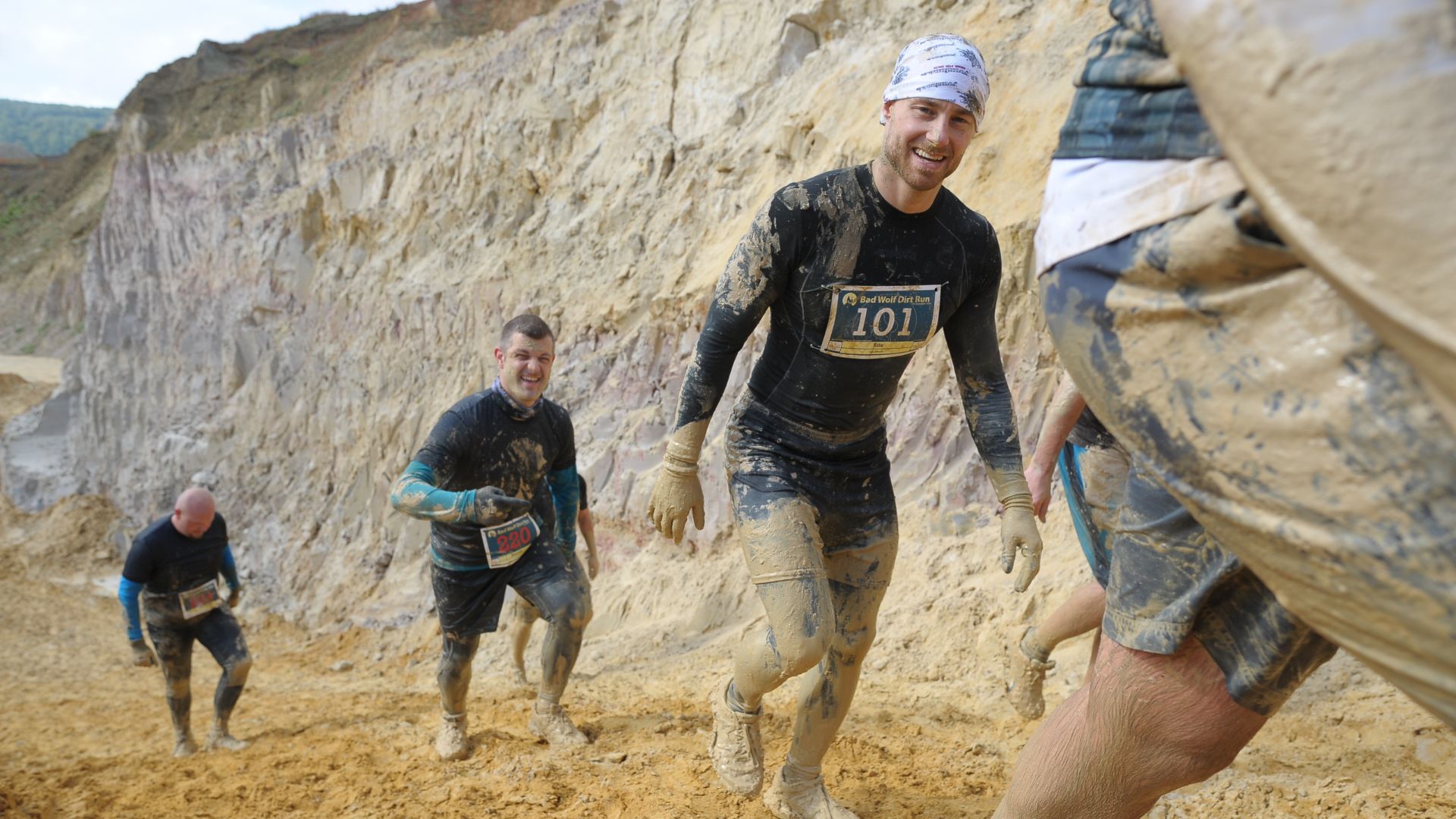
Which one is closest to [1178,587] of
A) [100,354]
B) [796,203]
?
[796,203]

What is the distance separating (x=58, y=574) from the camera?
50.3ft

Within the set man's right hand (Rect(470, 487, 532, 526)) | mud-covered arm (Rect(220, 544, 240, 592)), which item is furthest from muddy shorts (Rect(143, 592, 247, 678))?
man's right hand (Rect(470, 487, 532, 526))

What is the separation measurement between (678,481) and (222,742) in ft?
18.6

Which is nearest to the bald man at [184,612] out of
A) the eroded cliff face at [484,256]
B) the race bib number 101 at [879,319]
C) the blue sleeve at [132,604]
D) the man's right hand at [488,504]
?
the blue sleeve at [132,604]

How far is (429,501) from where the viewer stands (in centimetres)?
489

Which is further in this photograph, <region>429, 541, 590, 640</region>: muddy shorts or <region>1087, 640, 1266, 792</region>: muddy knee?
<region>429, 541, 590, 640</region>: muddy shorts

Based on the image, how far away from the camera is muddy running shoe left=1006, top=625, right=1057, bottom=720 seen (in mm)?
4691

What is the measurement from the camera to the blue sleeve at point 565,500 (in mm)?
6203

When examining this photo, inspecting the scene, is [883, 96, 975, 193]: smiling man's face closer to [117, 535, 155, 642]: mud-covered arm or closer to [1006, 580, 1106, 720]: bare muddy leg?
[1006, 580, 1106, 720]: bare muddy leg

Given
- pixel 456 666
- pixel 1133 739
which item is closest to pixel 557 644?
pixel 456 666

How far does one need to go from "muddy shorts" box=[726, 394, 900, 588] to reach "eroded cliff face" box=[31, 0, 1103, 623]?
3439 mm

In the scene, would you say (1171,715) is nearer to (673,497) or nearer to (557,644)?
(673,497)

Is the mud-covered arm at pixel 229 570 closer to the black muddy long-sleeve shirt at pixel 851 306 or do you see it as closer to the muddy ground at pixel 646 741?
the muddy ground at pixel 646 741

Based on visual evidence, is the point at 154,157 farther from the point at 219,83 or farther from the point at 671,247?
the point at 671,247
